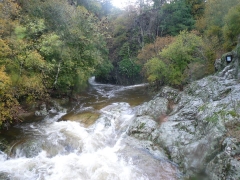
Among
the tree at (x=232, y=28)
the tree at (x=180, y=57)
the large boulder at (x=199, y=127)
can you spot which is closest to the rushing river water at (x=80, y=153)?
the large boulder at (x=199, y=127)

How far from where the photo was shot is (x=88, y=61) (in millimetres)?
23562

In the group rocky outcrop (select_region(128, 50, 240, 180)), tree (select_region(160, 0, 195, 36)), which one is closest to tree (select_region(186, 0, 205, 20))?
tree (select_region(160, 0, 195, 36))

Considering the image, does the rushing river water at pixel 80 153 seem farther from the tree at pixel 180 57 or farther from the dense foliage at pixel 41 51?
the tree at pixel 180 57

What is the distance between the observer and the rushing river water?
34.8 feet

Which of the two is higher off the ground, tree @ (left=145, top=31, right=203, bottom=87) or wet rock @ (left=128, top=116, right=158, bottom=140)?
tree @ (left=145, top=31, right=203, bottom=87)

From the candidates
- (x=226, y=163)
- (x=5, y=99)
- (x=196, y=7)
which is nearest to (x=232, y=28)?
(x=226, y=163)

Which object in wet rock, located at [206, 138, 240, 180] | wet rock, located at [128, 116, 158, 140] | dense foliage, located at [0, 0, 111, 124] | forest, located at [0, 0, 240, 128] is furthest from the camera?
forest, located at [0, 0, 240, 128]

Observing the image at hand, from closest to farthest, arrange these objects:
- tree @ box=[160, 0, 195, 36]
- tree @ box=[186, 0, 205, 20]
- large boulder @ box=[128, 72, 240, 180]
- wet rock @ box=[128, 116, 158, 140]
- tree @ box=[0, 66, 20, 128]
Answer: large boulder @ box=[128, 72, 240, 180], tree @ box=[0, 66, 20, 128], wet rock @ box=[128, 116, 158, 140], tree @ box=[160, 0, 195, 36], tree @ box=[186, 0, 205, 20]

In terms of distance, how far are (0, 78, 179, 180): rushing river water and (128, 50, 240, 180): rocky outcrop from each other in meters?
1.02

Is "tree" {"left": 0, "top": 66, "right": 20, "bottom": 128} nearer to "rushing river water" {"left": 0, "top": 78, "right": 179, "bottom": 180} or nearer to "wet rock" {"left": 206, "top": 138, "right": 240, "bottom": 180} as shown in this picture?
"rushing river water" {"left": 0, "top": 78, "right": 179, "bottom": 180}

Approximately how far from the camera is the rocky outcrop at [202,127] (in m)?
8.89

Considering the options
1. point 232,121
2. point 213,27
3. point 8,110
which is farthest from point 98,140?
point 213,27

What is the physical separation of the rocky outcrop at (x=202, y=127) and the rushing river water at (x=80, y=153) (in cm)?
102

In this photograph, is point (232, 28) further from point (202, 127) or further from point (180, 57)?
point (202, 127)
